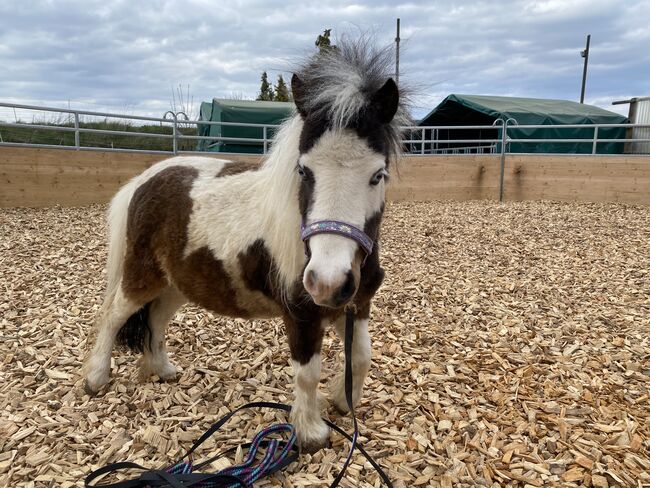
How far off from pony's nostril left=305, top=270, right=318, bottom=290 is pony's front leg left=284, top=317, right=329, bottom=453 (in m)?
0.61

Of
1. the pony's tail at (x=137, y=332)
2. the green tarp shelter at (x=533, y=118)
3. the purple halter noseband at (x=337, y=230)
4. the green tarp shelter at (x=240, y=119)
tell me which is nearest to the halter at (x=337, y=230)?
the purple halter noseband at (x=337, y=230)

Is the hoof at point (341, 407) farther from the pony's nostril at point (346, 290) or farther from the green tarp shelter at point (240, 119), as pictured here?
the green tarp shelter at point (240, 119)

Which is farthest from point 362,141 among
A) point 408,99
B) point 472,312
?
point 472,312

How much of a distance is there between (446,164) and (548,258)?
215 inches

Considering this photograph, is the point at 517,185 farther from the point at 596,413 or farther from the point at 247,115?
the point at 596,413

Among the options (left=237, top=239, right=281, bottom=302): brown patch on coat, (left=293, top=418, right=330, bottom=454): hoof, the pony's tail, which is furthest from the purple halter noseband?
the pony's tail

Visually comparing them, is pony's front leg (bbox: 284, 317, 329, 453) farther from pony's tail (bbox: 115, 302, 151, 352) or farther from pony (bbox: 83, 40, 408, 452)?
pony's tail (bbox: 115, 302, 151, 352)

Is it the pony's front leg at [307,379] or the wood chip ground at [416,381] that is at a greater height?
the pony's front leg at [307,379]

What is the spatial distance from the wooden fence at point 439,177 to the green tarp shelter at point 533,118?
3.69m

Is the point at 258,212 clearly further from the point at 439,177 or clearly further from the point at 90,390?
the point at 439,177

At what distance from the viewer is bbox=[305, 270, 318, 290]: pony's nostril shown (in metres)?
1.61

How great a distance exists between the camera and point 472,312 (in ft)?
13.5

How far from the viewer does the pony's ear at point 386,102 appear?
74.1 inches

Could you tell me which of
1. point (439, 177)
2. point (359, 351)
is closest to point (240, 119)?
point (439, 177)
